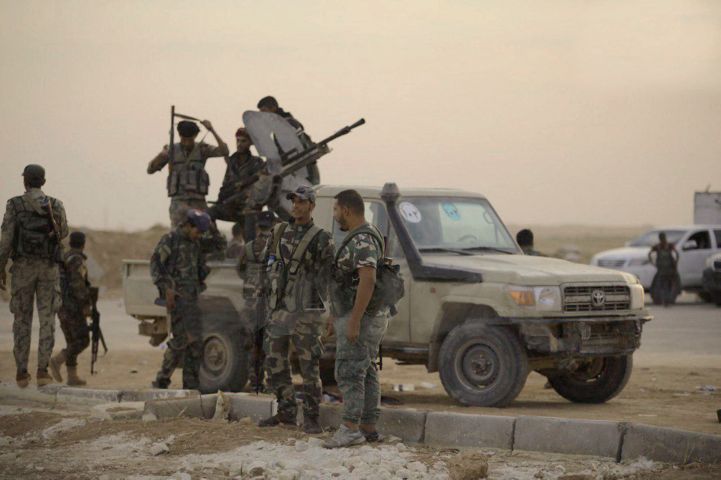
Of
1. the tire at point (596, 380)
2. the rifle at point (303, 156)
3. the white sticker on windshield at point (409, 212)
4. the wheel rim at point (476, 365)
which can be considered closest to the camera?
the wheel rim at point (476, 365)

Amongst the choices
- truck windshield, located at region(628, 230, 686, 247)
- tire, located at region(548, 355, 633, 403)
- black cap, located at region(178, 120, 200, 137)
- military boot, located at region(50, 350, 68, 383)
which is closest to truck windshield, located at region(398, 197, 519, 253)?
tire, located at region(548, 355, 633, 403)

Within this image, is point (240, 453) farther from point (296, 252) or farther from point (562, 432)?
point (562, 432)

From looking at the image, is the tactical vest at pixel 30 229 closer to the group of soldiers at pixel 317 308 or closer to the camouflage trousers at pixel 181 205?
the camouflage trousers at pixel 181 205

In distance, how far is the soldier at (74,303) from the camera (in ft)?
44.5

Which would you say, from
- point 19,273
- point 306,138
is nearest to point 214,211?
point 306,138

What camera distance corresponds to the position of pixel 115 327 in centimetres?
2394

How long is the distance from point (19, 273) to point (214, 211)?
248cm

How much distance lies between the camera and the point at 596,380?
11.9 metres

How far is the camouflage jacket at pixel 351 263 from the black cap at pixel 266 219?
3.19 meters

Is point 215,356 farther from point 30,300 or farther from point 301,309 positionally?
point 301,309

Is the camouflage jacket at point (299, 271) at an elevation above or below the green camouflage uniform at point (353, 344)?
above

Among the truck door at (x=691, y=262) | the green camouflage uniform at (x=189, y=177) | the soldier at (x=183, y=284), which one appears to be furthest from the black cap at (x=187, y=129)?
the truck door at (x=691, y=262)

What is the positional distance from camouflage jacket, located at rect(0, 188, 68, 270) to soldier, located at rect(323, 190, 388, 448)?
4.38 meters

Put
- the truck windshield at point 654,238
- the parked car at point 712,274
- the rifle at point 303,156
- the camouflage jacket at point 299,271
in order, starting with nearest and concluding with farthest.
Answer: the camouflage jacket at point 299,271
the rifle at point 303,156
the parked car at point 712,274
the truck windshield at point 654,238
